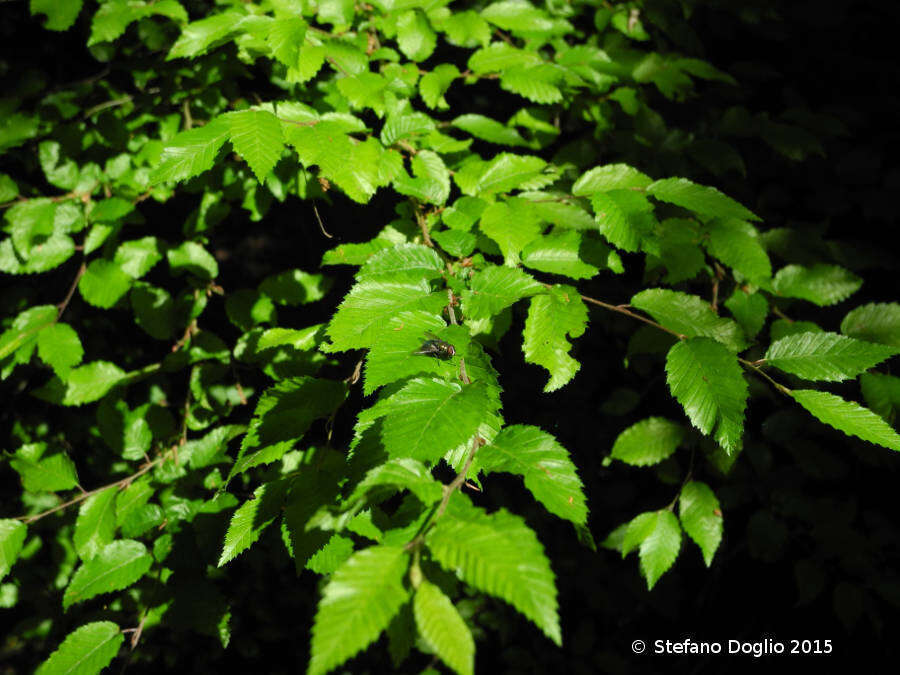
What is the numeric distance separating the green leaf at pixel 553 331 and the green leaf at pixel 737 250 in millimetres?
563

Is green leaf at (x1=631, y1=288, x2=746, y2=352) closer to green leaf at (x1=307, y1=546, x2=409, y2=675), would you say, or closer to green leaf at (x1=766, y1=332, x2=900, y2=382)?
green leaf at (x1=766, y1=332, x2=900, y2=382)

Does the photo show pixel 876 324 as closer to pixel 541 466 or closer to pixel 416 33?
pixel 541 466

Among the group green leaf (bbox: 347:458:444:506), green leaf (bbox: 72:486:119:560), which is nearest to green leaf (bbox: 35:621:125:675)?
green leaf (bbox: 72:486:119:560)

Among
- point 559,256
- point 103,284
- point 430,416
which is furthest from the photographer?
point 103,284

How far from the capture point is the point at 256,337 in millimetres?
1428

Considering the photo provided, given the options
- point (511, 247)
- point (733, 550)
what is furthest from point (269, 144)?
point (733, 550)

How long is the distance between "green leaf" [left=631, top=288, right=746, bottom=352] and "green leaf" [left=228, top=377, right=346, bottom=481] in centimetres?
66

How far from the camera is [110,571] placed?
119 centimetres

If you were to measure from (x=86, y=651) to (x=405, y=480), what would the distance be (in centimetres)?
108

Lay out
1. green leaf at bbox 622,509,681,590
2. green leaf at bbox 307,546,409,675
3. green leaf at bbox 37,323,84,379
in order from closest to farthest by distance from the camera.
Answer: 1. green leaf at bbox 307,546,409,675
2. green leaf at bbox 622,509,681,590
3. green leaf at bbox 37,323,84,379

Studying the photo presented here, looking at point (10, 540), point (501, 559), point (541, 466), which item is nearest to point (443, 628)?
point (501, 559)

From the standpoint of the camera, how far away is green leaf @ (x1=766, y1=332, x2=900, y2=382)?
2.78 feet

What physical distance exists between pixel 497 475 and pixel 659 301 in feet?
4.31

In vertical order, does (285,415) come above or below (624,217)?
below
